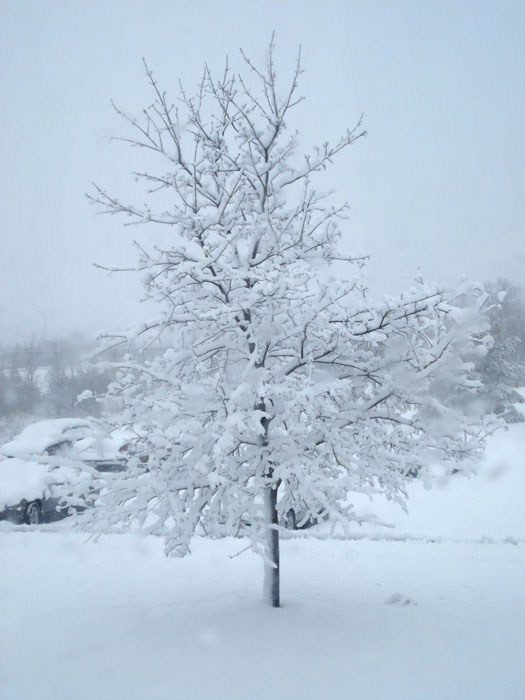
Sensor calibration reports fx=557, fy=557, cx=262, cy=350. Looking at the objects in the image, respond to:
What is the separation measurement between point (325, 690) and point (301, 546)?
5.66m

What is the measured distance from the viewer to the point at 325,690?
4273 millimetres

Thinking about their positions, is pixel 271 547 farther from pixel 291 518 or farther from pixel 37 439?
pixel 37 439

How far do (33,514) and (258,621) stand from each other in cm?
689

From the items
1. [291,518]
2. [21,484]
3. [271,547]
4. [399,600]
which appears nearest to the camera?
[271,547]

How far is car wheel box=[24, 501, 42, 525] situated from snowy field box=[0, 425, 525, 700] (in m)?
0.57

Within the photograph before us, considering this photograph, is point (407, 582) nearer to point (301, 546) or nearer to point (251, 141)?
point (301, 546)

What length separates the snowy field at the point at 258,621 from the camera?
4.38m

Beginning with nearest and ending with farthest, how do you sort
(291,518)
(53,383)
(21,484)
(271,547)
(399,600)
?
(271,547), (399,600), (291,518), (21,484), (53,383)

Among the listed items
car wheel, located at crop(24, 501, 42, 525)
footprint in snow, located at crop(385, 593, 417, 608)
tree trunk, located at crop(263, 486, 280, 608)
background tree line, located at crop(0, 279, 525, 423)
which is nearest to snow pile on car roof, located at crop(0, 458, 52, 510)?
car wheel, located at crop(24, 501, 42, 525)

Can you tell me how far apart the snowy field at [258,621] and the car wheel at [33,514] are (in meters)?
0.57

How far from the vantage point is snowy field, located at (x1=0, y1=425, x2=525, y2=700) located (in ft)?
14.4

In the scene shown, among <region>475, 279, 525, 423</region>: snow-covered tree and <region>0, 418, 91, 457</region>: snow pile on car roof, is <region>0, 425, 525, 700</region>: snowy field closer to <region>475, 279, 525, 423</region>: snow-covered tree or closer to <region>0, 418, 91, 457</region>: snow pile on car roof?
<region>0, 418, 91, 457</region>: snow pile on car roof

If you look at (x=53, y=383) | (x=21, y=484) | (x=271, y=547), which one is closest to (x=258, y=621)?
(x=271, y=547)

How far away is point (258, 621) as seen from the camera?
5672 mm
